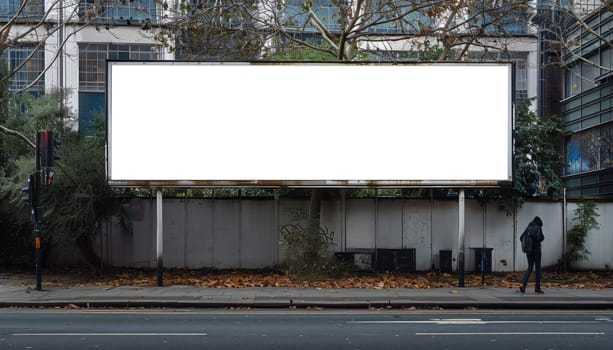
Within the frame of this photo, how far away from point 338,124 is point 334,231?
4.12 metres

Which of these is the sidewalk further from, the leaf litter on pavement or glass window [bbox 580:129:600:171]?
glass window [bbox 580:129:600:171]

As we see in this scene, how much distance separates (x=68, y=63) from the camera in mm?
32844

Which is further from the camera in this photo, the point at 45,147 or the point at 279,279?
the point at 279,279

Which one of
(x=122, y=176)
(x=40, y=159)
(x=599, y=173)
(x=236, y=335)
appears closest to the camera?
(x=236, y=335)

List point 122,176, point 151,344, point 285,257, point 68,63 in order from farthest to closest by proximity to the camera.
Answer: point 68,63, point 285,257, point 122,176, point 151,344

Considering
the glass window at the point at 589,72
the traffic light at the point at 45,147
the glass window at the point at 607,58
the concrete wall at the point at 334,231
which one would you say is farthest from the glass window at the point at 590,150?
the traffic light at the point at 45,147

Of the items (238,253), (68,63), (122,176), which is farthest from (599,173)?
(68,63)

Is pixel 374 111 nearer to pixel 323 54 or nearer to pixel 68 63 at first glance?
pixel 323 54

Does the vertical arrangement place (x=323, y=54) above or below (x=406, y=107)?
above

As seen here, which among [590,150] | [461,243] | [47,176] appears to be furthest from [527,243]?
[590,150]

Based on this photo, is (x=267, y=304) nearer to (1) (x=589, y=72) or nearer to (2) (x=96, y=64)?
(1) (x=589, y=72)

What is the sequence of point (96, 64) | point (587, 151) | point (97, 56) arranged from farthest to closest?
1. point (97, 56)
2. point (96, 64)
3. point (587, 151)

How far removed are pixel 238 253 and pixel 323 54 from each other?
8144 mm

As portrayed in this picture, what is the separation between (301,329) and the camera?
11.0 meters
